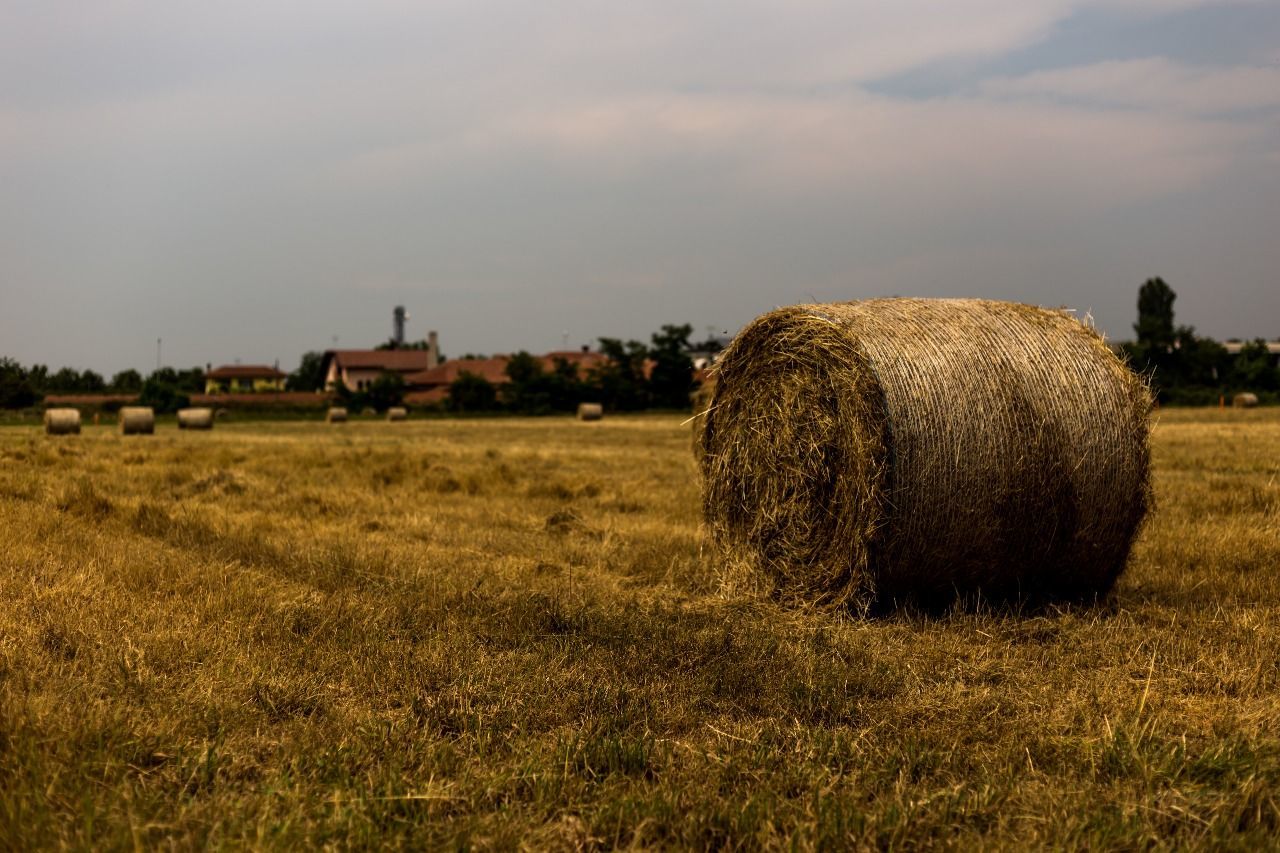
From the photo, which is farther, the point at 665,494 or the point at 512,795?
the point at 665,494

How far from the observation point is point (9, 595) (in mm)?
7535

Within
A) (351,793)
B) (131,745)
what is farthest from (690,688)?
(131,745)

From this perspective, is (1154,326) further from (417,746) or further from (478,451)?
(417,746)

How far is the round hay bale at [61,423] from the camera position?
31.8 metres

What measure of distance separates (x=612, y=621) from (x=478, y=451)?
17.6 m

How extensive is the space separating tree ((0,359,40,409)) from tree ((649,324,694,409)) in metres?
35.9

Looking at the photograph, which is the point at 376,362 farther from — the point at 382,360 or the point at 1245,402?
the point at 1245,402

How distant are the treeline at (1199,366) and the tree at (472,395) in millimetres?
38313

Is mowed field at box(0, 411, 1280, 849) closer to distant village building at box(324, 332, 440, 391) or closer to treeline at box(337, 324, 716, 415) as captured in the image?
treeline at box(337, 324, 716, 415)

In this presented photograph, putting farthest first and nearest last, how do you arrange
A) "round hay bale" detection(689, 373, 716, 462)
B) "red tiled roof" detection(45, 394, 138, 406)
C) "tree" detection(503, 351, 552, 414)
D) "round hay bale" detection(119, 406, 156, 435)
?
1. "tree" detection(503, 351, 552, 414)
2. "red tiled roof" detection(45, 394, 138, 406)
3. "round hay bale" detection(119, 406, 156, 435)
4. "round hay bale" detection(689, 373, 716, 462)

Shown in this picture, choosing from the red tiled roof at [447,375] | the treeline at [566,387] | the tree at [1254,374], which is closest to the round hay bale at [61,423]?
the treeline at [566,387]

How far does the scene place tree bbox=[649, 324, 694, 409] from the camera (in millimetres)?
75812

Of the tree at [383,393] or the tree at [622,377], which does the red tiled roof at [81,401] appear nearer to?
the tree at [383,393]

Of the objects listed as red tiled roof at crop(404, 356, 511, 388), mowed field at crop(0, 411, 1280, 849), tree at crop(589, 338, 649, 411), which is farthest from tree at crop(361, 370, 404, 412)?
mowed field at crop(0, 411, 1280, 849)
